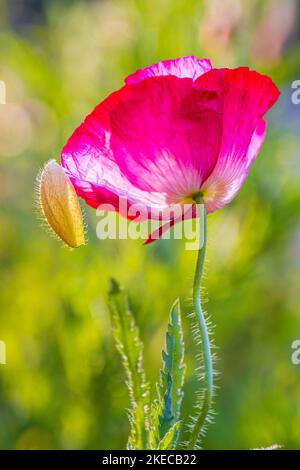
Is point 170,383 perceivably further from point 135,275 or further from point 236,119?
point 135,275

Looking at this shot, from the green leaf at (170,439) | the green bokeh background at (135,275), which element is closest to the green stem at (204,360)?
the green leaf at (170,439)

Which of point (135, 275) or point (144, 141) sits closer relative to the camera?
point (144, 141)

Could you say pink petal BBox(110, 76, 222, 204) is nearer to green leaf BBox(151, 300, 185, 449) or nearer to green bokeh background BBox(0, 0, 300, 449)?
green leaf BBox(151, 300, 185, 449)

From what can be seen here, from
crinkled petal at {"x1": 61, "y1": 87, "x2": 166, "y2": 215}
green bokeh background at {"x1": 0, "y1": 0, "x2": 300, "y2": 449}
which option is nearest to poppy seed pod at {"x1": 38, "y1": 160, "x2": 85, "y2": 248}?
crinkled petal at {"x1": 61, "y1": 87, "x2": 166, "y2": 215}

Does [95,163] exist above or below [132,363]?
above

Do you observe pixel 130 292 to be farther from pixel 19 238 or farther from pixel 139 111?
pixel 139 111

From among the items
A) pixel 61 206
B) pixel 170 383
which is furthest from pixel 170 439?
pixel 61 206
